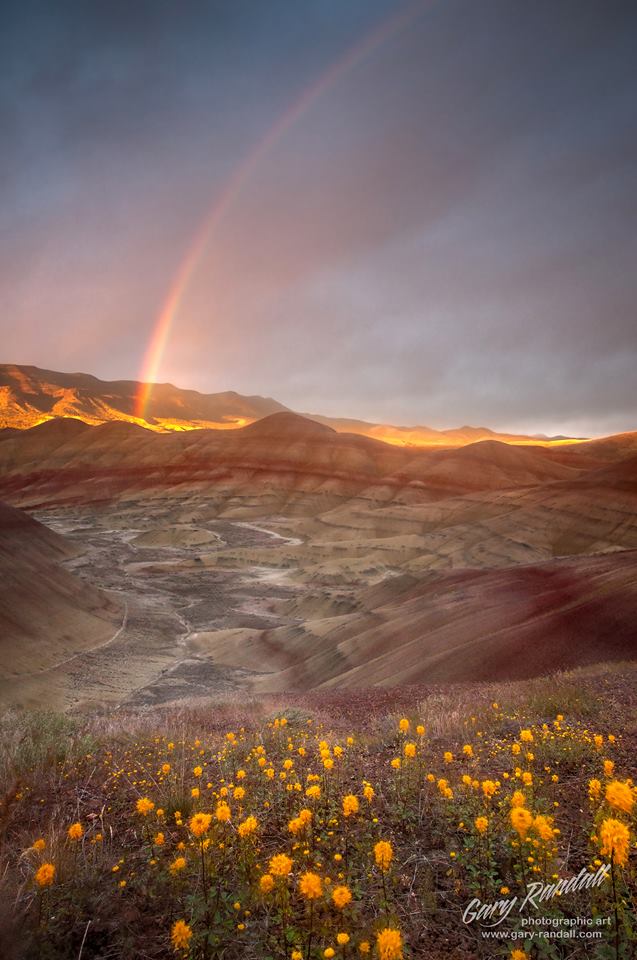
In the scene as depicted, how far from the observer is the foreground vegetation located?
298 centimetres

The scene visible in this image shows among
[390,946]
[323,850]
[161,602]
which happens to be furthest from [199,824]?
[161,602]

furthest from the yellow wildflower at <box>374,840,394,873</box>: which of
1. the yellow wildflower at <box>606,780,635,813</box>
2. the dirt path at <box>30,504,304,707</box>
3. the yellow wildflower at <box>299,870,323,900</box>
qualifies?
the dirt path at <box>30,504,304,707</box>

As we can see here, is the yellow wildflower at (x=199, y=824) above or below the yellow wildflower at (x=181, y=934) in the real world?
above

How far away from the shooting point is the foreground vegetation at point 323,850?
9.78ft

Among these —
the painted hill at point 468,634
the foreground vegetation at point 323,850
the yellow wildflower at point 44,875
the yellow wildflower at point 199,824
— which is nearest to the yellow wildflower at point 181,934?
the foreground vegetation at point 323,850

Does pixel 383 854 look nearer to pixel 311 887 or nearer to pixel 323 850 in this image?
pixel 311 887

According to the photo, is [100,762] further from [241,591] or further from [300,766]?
[241,591]

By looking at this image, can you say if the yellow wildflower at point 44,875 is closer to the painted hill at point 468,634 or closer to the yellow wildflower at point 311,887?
the yellow wildflower at point 311,887

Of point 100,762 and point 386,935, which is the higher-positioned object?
point 386,935

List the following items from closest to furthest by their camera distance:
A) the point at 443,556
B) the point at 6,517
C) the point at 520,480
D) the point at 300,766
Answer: the point at 300,766 < the point at 6,517 < the point at 443,556 < the point at 520,480

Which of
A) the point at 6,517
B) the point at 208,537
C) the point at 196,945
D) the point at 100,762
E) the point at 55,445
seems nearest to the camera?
the point at 196,945

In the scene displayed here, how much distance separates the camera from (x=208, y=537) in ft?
287

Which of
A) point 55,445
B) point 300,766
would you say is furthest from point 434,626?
point 55,445

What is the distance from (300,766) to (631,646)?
14.8 m
